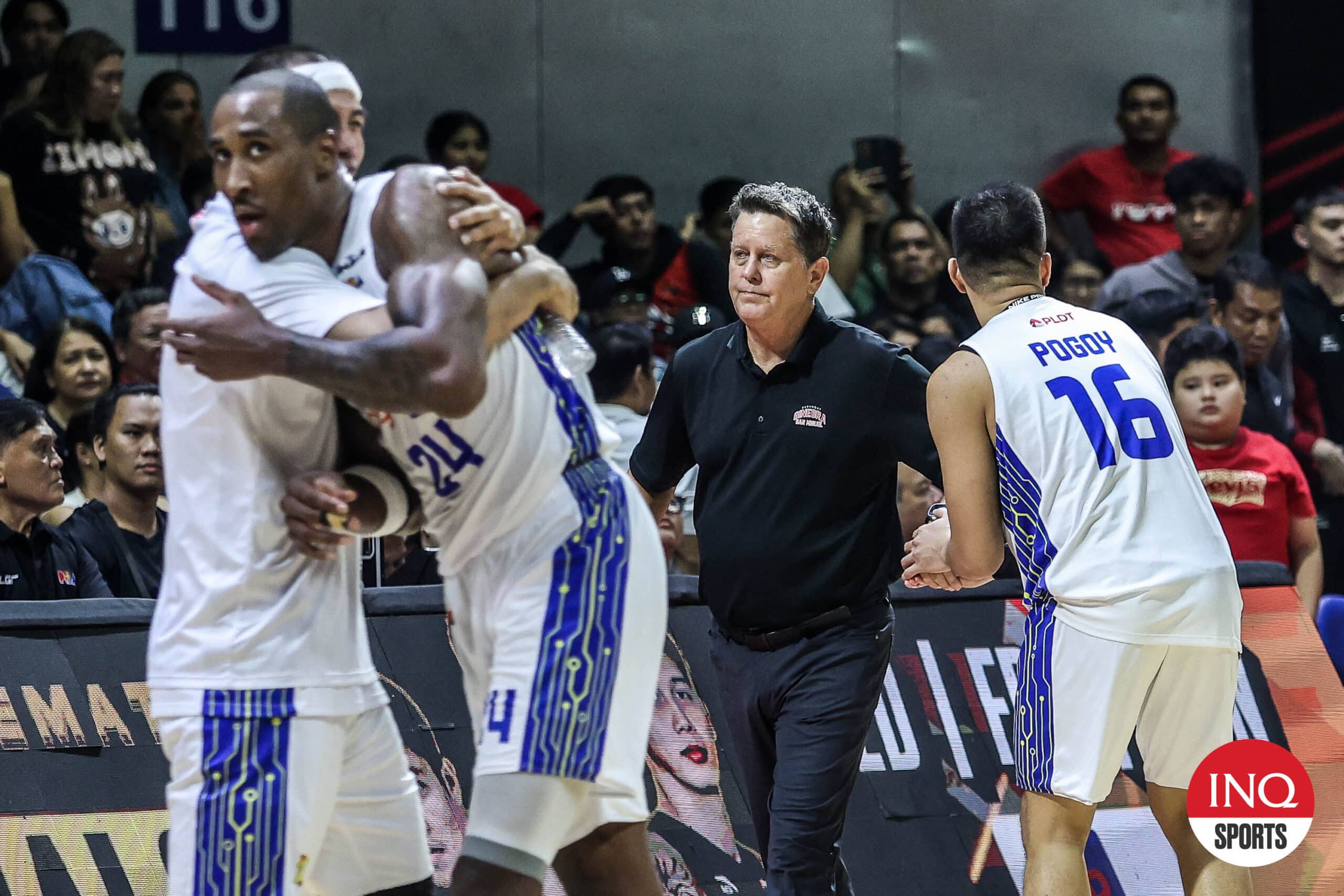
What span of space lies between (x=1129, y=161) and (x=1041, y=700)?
7001mm

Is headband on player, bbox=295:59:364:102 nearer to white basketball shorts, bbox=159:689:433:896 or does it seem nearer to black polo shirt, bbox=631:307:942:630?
white basketball shorts, bbox=159:689:433:896

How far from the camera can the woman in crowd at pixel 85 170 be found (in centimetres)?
847

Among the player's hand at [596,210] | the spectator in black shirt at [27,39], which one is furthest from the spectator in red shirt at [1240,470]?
the spectator in black shirt at [27,39]

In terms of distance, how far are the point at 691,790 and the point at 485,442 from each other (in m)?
2.78

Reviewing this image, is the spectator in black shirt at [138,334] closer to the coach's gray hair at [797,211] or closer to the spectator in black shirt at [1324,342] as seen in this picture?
the coach's gray hair at [797,211]

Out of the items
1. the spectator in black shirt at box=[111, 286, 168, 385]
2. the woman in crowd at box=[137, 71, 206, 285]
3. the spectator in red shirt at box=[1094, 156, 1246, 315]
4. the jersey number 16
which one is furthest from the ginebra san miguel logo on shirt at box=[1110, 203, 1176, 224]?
the jersey number 16

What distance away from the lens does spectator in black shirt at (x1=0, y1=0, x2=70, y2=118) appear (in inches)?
356

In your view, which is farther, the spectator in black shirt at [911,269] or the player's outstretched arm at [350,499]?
the spectator in black shirt at [911,269]

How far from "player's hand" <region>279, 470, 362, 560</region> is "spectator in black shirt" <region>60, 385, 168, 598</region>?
3321 millimetres

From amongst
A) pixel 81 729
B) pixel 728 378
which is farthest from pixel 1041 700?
pixel 81 729

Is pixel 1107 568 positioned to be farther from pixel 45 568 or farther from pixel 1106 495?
pixel 45 568

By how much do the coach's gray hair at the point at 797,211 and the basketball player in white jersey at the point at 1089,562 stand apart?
73 centimetres

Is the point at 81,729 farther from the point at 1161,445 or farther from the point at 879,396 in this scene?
the point at 1161,445

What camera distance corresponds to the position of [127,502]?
6691mm
